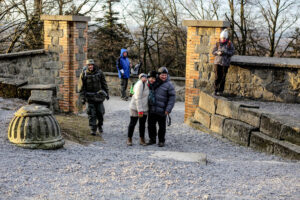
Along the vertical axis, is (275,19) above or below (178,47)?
above

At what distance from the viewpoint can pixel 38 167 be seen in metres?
5.00

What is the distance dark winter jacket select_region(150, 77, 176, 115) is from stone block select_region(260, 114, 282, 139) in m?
1.66

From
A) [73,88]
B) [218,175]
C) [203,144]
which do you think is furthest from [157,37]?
[218,175]

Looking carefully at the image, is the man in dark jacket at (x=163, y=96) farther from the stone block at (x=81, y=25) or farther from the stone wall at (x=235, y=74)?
the stone block at (x=81, y=25)

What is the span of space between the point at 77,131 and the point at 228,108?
3.18 metres

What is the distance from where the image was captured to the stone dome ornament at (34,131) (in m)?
5.91

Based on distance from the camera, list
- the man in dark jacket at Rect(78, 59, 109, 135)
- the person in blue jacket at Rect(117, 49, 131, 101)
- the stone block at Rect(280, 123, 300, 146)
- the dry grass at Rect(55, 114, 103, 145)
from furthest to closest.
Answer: the person in blue jacket at Rect(117, 49, 131, 101), the man in dark jacket at Rect(78, 59, 109, 135), the dry grass at Rect(55, 114, 103, 145), the stone block at Rect(280, 123, 300, 146)

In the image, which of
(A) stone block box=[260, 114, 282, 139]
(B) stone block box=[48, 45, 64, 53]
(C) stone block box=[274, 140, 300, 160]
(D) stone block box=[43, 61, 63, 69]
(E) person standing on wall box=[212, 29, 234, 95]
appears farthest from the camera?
(D) stone block box=[43, 61, 63, 69]

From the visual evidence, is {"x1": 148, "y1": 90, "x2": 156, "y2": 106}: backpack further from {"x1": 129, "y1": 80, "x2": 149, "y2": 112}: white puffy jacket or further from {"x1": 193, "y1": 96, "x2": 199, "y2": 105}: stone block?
{"x1": 193, "y1": 96, "x2": 199, "y2": 105}: stone block

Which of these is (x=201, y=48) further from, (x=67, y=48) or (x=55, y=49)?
(x=55, y=49)

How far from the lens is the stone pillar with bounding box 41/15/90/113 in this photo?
10.9m

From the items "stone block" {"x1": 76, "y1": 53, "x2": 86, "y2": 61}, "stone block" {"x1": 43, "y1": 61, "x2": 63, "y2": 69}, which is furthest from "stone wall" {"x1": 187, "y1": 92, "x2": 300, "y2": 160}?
"stone block" {"x1": 43, "y1": 61, "x2": 63, "y2": 69}

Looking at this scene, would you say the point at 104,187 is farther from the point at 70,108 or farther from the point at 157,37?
the point at 157,37

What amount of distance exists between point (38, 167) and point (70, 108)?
253 inches
